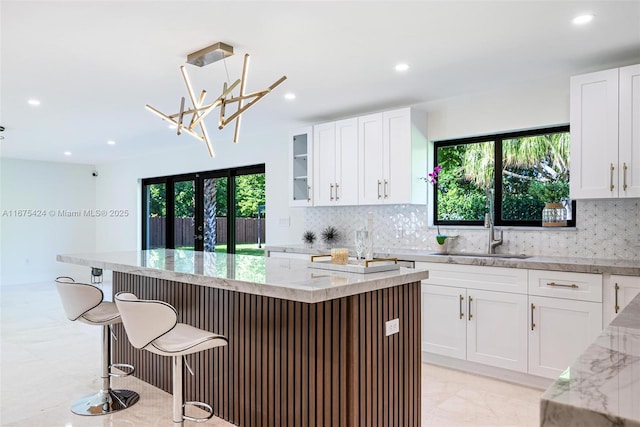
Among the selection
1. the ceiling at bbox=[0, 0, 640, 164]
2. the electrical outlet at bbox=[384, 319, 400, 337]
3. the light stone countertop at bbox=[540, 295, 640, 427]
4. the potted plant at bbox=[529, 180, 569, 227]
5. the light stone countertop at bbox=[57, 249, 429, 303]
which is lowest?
the electrical outlet at bbox=[384, 319, 400, 337]

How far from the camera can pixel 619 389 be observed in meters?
0.79

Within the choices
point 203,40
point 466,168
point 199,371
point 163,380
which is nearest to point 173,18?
point 203,40

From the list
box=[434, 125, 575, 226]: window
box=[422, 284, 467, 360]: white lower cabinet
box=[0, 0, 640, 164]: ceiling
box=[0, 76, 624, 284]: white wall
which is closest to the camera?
box=[0, 0, 640, 164]: ceiling

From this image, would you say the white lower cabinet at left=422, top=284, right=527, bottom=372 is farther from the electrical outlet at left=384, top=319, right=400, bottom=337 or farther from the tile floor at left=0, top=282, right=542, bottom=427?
the electrical outlet at left=384, top=319, right=400, bottom=337

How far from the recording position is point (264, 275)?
235 cm

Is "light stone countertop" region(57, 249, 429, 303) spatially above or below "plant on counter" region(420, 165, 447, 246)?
below

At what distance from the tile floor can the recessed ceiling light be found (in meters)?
2.45

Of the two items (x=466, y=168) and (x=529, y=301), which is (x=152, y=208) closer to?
(x=466, y=168)

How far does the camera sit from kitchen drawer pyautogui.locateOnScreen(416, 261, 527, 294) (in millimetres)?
3430

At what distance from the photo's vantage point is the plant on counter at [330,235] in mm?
5289

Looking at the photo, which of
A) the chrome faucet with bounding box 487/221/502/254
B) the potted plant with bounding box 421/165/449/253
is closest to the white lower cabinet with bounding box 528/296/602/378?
the chrome faucet with bounding box 487/221/502/254

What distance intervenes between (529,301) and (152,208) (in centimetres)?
697

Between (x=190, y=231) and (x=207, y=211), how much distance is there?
1.85 feet

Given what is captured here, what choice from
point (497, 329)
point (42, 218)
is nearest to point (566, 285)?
point (497, 329)
